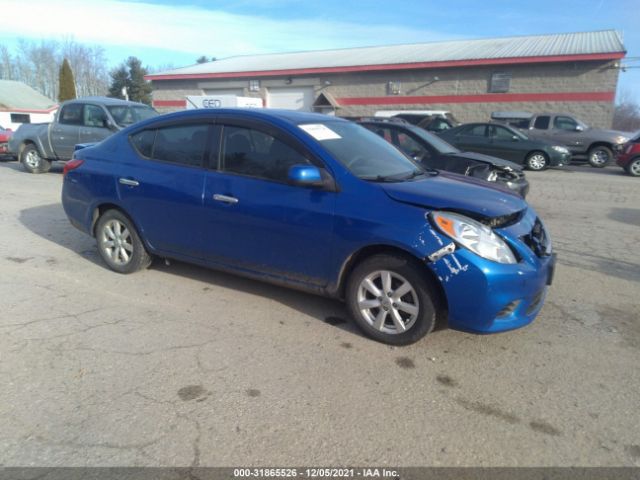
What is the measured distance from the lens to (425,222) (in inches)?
127

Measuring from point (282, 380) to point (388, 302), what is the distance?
957mm

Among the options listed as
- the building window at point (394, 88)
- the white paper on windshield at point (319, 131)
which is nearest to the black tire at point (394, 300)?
the white paper on windshield at point (319, 131)

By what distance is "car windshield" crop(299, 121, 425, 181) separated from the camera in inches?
148

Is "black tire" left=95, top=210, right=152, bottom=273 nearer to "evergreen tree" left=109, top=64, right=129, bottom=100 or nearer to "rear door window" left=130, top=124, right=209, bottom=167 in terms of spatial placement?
"rear door window" left=130, top=124, right=209, bottom=167

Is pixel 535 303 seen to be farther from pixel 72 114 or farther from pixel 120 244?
pixel 72 114

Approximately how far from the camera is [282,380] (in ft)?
9.90

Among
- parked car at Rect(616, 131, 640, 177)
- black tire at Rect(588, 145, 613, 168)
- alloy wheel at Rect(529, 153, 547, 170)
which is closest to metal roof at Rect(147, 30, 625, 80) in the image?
black tire at Rect(588, 145, 613, 168)

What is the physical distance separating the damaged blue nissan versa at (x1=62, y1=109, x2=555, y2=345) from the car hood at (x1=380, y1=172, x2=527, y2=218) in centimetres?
1

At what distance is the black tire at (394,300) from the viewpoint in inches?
129

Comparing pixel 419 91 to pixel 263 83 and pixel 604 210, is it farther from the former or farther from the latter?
pixel 604 210

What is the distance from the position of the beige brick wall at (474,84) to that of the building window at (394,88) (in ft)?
0.77

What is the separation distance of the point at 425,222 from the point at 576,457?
1.61 m

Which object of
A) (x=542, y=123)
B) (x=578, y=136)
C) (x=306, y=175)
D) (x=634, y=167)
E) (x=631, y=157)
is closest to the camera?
(x=306, y=175)

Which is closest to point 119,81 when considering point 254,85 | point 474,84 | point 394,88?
point 254,85
